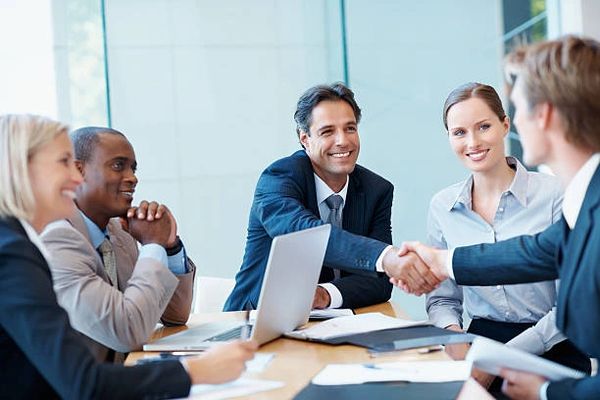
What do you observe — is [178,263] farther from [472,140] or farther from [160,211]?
[472,140]

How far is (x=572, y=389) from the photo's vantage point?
1.98 m

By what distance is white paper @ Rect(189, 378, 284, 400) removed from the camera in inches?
76.9

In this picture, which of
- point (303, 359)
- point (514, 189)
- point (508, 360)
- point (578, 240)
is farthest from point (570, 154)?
point (514, 189)

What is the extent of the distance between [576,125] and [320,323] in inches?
41.4

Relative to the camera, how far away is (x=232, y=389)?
78.7 inches

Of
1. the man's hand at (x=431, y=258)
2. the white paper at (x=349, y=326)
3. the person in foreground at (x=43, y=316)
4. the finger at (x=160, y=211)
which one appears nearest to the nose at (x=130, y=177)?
the finger at (x=160, y=211)

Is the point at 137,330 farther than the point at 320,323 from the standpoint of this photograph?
No

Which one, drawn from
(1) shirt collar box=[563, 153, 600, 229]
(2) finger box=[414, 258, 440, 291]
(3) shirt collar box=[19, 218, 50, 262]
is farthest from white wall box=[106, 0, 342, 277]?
(1) shirt collar box=[563, 153, 600, 229]

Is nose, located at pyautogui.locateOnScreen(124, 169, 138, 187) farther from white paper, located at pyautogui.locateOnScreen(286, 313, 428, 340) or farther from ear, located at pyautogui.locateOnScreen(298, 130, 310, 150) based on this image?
ear, located at pyautogui.locateOnScreen(298, 130, 310, 150)

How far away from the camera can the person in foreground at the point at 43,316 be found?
1.73 metres

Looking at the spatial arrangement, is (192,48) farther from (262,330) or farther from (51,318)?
(51,318)

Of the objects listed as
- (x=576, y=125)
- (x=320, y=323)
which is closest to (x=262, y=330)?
(x=320, y=323)

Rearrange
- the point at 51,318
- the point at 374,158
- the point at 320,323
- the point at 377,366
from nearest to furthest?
1. the point at 51,318
2. the point at 377,366
3. the point at 320,323
4. the point at 374,158

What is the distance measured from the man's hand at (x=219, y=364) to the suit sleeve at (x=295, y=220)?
47.5 inches
